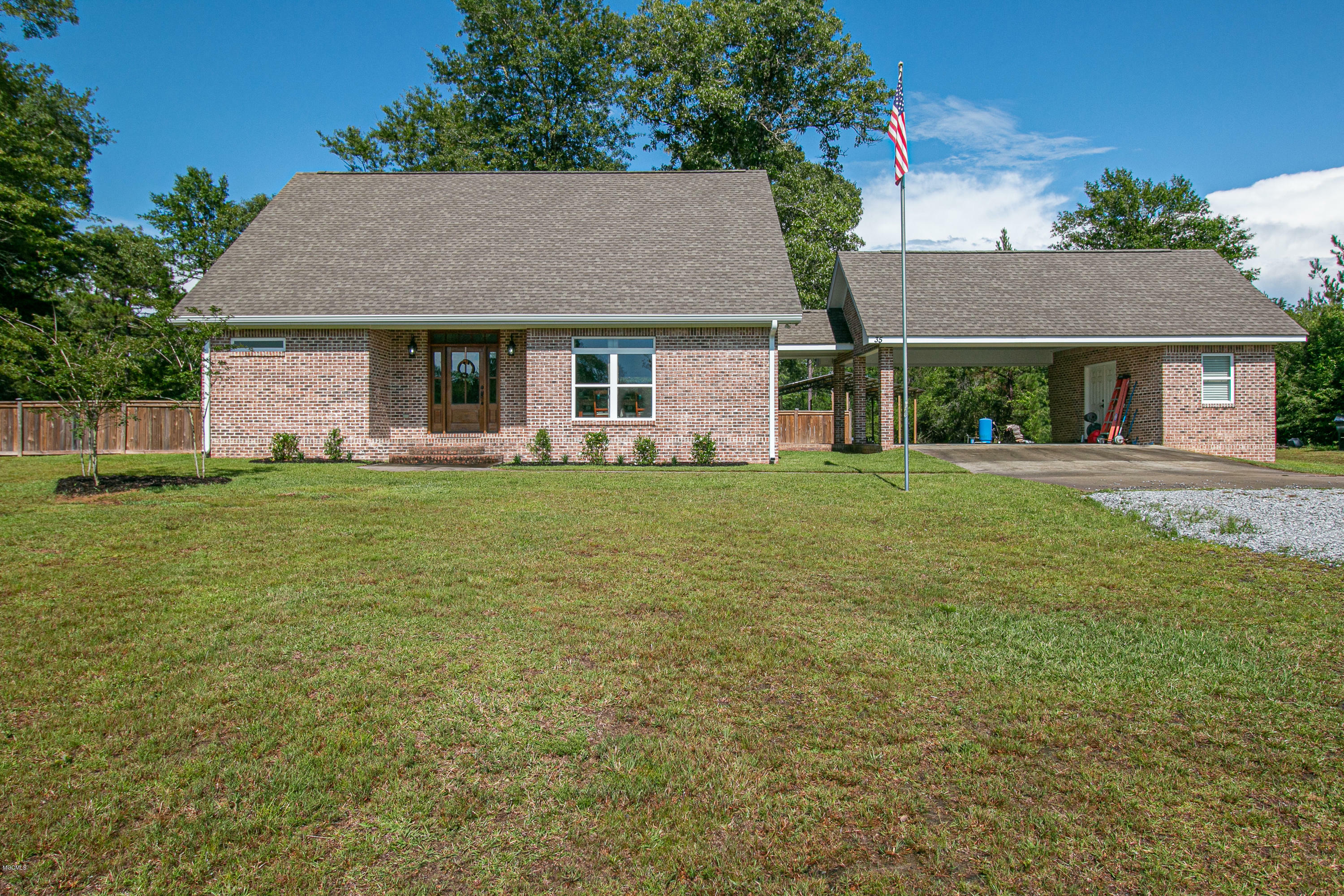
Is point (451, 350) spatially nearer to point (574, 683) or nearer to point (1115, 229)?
point (574, 683)

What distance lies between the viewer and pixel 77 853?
2.38m

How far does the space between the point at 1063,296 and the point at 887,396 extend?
6.04 metres

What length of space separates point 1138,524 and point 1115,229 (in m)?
34.1

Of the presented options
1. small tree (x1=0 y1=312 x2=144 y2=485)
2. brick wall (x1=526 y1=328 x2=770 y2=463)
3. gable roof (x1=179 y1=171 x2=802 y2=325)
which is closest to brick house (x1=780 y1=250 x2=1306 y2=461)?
gable roof (x1=179 y1=171 x2=802 y2=325)

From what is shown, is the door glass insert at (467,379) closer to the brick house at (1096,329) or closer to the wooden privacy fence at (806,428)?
the brick house at (1096,329)

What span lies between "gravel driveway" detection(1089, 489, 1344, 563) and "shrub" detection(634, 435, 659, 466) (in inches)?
324

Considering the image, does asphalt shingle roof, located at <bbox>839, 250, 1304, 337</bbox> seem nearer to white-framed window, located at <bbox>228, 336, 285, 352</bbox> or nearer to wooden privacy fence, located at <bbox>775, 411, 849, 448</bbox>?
wooden privacy fence, located at <bbox>775, 411, 849, 448</bbox>

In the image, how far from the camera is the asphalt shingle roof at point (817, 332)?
21.7 meters

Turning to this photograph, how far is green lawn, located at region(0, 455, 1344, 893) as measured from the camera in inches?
93.7

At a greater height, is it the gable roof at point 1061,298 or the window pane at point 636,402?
the gable roof at point 1061,298

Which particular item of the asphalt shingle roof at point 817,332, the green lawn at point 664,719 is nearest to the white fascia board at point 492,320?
the asphalt shingle roof at point 817,332

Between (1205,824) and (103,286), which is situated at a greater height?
(103,286)

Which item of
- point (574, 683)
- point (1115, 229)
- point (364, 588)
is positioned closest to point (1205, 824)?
point (574, 683)

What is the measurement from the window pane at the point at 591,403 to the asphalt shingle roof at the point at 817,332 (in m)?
7.06
